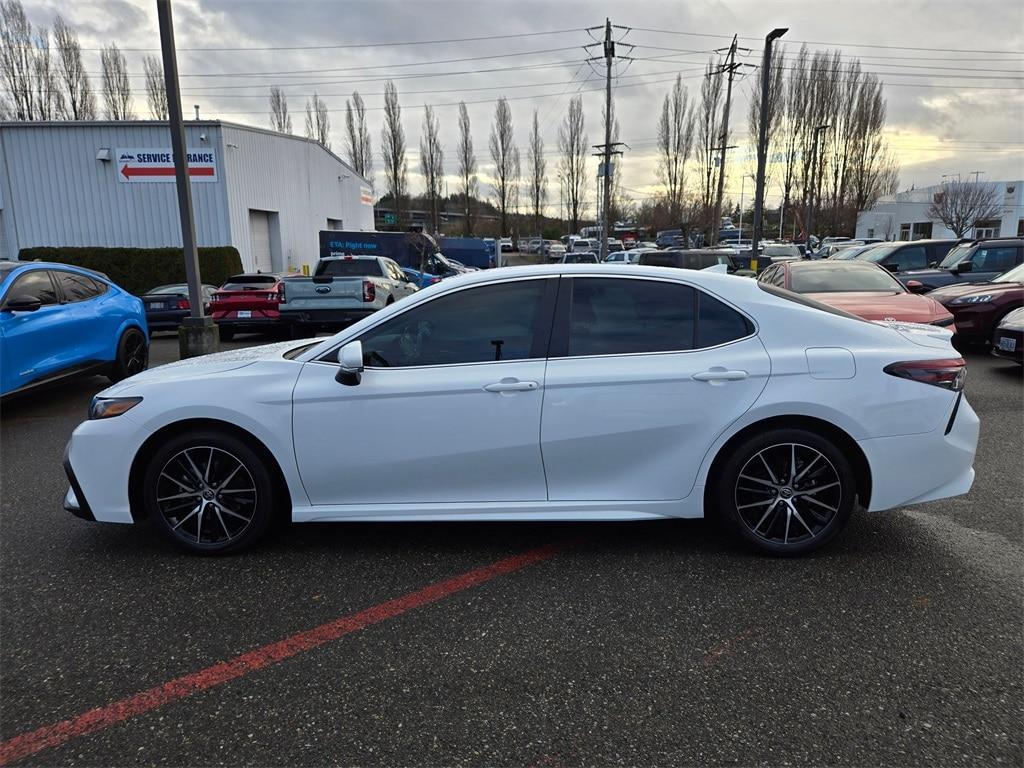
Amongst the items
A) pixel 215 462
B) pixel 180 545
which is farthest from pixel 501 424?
pixel 180 545

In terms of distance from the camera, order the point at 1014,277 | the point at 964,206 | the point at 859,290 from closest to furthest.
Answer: the point at 859,290 < the point at 1014,277 < the point at 964,206

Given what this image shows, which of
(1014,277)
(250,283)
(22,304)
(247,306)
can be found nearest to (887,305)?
(1014,277)

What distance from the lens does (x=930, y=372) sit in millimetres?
3430

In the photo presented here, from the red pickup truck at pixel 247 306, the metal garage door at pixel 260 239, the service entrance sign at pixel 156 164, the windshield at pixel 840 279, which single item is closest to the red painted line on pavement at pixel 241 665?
the windshield at pixel 840 279

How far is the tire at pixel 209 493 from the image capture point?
355cm

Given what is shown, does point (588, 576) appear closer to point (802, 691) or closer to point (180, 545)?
point (802, 691)

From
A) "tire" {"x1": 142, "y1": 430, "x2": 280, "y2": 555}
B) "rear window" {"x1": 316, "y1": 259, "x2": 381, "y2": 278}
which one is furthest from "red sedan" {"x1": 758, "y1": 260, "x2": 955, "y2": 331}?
"rear window" {"x1": 316, "y1": 259, "x2": 381, "y2": 278}

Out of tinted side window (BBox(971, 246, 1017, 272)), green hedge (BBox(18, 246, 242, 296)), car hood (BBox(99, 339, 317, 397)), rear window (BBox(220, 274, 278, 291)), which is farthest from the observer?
green hedge (BBox(18, 246, 242, 296))

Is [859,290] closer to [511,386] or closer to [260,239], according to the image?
[511,386]

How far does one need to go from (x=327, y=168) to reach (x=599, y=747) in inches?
1324

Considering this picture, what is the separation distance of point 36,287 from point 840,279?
9.83 meters

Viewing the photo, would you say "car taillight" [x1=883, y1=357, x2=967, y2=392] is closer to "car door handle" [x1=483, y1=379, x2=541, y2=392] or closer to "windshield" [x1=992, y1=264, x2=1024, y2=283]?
"car door handle" [x1=483, y1=379, x2=541, y2=392]

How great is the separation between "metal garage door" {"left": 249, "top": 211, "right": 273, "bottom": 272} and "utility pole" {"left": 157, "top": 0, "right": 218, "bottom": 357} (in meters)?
15.8

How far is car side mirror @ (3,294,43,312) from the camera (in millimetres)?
6621
